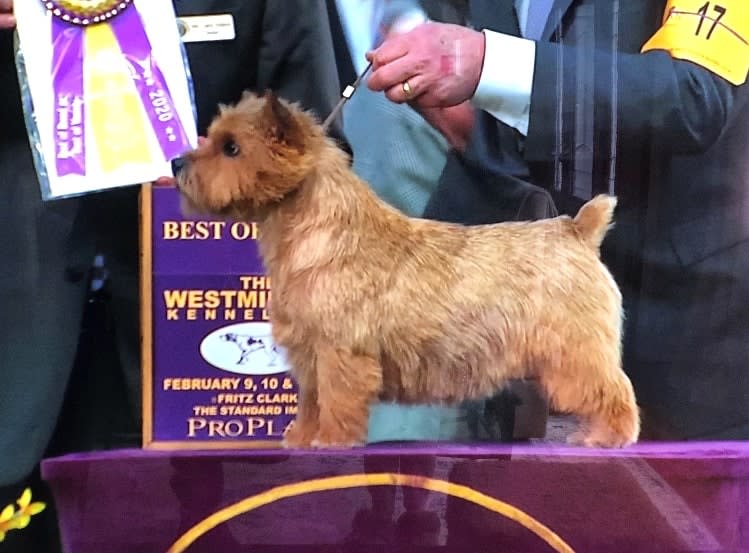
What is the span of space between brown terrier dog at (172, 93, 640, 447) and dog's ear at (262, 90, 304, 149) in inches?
0.4

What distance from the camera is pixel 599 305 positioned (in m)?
0.71

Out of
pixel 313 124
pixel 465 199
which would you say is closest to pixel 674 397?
pixel 465 199

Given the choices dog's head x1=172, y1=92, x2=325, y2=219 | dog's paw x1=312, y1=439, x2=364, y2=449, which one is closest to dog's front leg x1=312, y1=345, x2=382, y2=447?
dog's paw x1=312, y1=439, x2=364, y2=449

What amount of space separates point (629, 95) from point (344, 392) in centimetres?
34

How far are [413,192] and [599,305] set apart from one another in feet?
0.60

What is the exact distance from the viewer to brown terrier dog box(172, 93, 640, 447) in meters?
0.69

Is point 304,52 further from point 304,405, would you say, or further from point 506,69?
point 304,405

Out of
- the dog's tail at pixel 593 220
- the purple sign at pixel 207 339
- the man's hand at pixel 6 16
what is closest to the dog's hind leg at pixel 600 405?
the dog's tail at pixel 593 220

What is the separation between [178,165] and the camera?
689 millimetres

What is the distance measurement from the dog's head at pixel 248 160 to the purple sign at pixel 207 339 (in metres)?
0.03

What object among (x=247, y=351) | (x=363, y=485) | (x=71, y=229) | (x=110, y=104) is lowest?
(x=363, y=485)

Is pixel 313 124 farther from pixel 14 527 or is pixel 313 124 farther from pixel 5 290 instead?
pixel 14 527

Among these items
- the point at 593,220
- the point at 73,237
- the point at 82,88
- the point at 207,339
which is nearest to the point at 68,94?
the point at 82,88

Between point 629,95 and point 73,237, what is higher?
point 629,95
